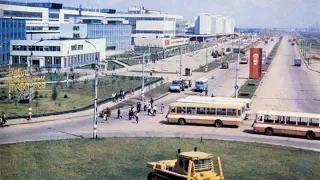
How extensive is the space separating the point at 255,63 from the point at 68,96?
2141cm

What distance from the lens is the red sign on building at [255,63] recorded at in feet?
155

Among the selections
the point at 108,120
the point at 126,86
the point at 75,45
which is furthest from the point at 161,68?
the point at 108,120

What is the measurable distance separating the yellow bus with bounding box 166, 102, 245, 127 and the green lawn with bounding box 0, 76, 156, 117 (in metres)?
7.55

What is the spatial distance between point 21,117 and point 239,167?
1401 centimetres

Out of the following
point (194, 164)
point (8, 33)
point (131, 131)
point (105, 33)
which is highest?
point (105, 33)

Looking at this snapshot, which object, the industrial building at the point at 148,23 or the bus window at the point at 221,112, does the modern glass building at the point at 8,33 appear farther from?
the industrial building at the point at 148,23

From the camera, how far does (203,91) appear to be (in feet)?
142

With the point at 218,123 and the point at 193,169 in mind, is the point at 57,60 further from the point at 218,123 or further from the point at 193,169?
the point at 193,169

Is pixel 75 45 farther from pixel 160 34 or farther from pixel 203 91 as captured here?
pixel 160 34

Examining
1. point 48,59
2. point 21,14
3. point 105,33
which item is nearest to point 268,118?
point 48,59

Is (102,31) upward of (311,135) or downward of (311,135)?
upward

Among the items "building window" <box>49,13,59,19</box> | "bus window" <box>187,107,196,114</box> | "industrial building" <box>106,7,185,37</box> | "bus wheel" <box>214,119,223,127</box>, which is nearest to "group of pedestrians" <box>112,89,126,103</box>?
"bus window" <box>187,107,196,114</box>

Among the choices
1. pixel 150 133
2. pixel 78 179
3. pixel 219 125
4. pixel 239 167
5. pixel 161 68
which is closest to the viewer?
pixel 78 179

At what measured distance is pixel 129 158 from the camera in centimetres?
1923
